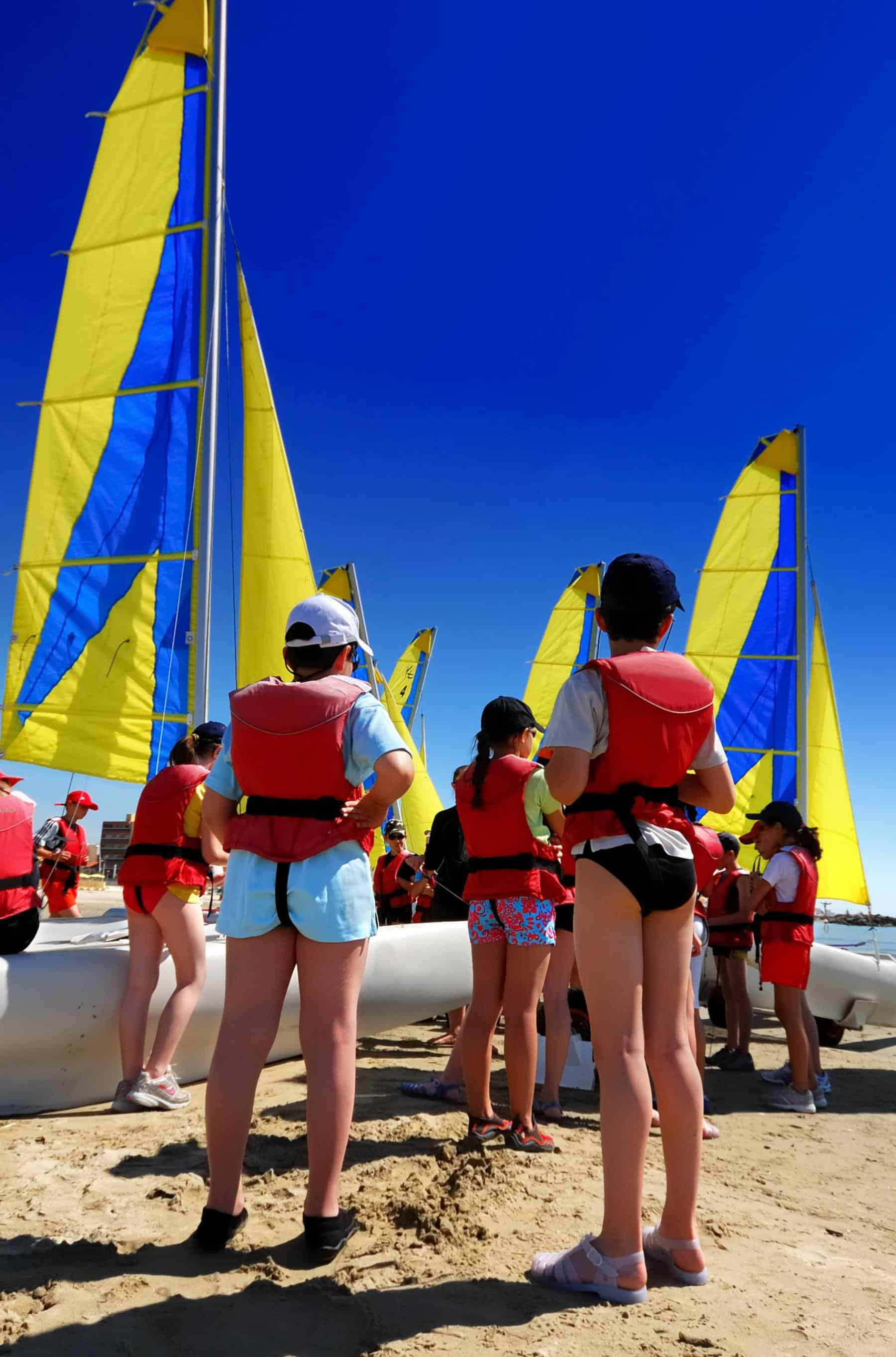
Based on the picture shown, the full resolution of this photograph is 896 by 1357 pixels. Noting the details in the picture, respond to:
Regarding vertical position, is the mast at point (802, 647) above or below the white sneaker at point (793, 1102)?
above

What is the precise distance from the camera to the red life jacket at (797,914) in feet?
16.1

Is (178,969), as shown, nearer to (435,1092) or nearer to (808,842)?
(435,1092)

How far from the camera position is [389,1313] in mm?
1946

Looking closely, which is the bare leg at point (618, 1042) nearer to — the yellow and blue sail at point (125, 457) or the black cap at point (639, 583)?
the black cap at point (639, 583)

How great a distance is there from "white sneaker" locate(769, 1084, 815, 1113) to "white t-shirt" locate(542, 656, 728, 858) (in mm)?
3287

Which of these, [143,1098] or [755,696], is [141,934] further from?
[755,696]

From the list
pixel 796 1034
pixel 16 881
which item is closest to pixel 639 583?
pixel 16 881

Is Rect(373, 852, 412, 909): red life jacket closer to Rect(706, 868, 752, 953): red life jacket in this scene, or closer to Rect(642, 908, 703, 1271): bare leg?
Rect(706, 868, 752, 953): red life jacket

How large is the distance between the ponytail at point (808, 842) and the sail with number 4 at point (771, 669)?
802 centimetres

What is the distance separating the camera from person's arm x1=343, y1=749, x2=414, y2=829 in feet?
7.68

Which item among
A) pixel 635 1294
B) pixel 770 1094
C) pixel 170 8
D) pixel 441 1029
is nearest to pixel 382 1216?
pixel 635 1294

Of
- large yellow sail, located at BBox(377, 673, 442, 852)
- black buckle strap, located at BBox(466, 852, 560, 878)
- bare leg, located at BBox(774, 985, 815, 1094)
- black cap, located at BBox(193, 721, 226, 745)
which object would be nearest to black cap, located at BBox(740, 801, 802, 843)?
bare leg, located at BBox(774, 985, 815, 1094)

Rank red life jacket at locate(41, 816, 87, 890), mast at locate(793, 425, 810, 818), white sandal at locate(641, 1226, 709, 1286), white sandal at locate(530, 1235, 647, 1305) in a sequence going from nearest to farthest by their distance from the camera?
white sandal at locate(530, 1235, 647, 1305) < white sandal at locate(641, 1226, 709, 1286) < red life jacket at locate(41, 816, 87, 890) < mast at locate(793, 425, 810, 818)

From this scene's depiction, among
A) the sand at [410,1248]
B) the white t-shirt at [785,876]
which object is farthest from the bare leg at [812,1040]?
the sand at [410,1248]
